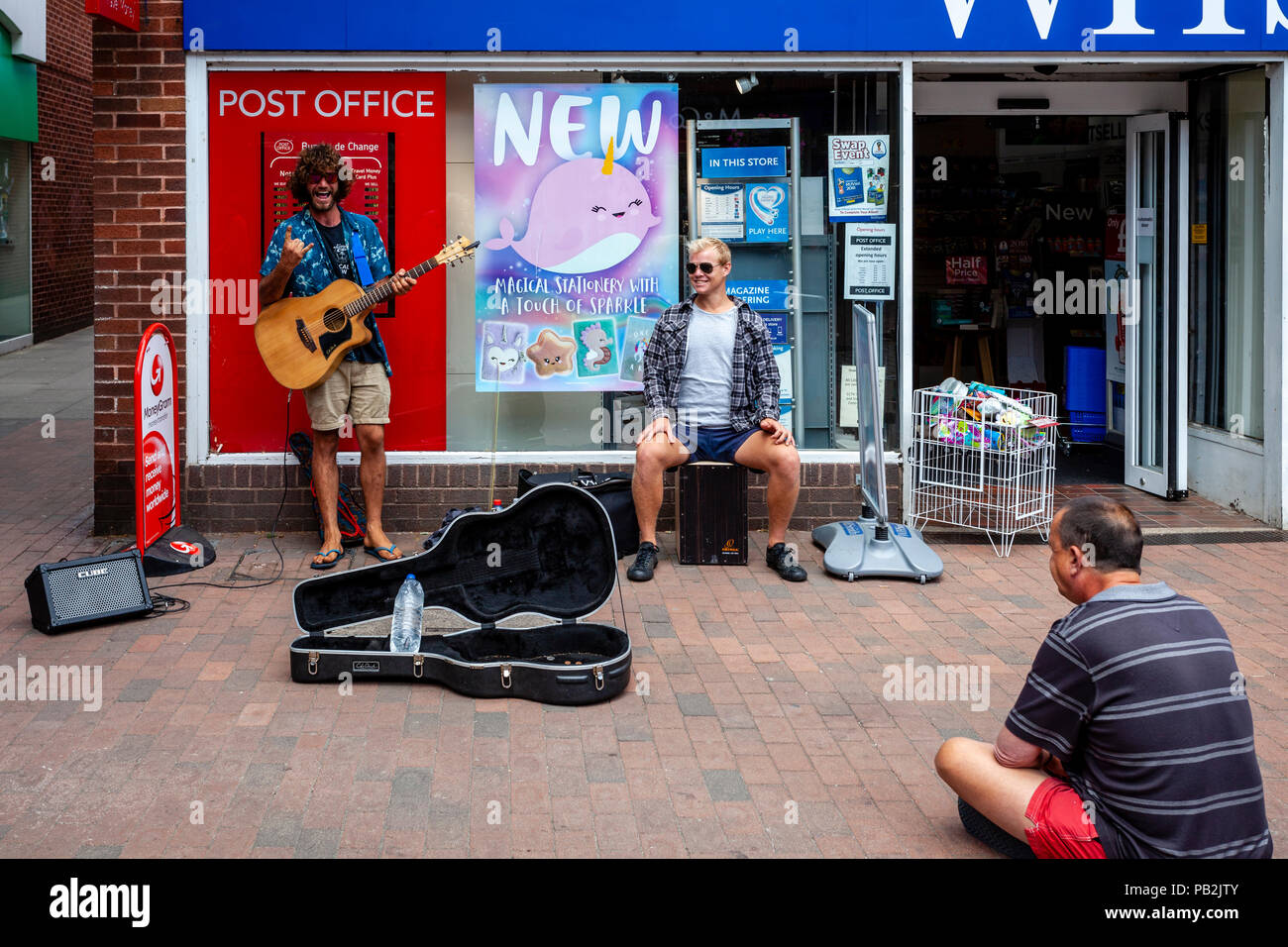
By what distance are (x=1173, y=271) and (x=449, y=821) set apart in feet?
21.8

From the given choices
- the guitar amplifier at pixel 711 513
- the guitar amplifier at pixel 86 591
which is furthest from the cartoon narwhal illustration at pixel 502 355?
the guitar amplifier at pixel 86 591

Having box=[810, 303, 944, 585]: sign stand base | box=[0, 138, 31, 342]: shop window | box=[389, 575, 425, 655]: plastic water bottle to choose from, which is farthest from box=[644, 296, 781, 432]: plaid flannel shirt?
box=[0, 138, 31, 342]: shop window

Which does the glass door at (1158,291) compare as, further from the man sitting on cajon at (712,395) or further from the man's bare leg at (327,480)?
the man's bare leg at (327,480)

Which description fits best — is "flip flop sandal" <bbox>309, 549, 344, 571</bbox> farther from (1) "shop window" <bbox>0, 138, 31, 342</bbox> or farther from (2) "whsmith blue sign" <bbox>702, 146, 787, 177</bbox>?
(1) "shop window" <bbox>0, 138, 31, 342</bbox>

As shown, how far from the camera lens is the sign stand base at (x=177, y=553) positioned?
287 inches

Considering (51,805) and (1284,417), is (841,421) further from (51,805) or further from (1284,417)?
(51,805)

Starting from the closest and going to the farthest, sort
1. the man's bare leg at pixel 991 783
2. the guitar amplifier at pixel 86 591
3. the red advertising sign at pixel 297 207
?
the man's bare leg at pixel 991 783 → the guitar amplifier at pixel 86 591 → the red advertising sign at pixel 297 207

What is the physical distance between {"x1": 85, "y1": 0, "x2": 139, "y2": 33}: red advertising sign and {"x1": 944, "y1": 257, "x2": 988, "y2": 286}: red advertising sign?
22.0 ft

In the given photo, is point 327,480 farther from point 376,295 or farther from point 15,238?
point 15,238

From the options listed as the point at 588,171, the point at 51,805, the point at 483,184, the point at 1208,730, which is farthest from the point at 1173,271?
the point at 51,805

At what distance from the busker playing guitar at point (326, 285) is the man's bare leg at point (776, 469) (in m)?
1.94

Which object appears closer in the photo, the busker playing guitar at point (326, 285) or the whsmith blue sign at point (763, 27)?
the busker playing guitar at point (326, 285)

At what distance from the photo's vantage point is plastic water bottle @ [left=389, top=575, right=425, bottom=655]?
5625mm

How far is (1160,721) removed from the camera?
3.50 m
